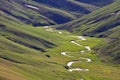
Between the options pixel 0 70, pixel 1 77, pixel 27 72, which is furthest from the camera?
pixel 27 72

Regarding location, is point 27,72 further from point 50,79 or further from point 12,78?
point 12,78

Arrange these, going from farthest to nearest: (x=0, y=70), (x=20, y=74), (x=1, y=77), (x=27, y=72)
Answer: (x=27, y=72) → (x=20, y=74) → (x=0, y=70) → (x=1, y=77)

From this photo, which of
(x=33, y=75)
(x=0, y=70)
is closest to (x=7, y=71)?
(x=0, y=70)

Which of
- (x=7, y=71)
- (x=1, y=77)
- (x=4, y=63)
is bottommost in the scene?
(x=1, y=77)

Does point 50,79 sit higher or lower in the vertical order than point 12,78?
higher

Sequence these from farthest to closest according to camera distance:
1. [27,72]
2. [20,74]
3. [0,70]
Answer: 1. [27,72]
2. [20,74]
3. [0,70]

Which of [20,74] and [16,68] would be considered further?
[16,68]

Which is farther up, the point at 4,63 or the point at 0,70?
the point at 4,63

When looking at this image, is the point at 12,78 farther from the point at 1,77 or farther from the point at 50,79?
the point at 50,79

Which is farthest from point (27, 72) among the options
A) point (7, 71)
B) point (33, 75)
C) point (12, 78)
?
point (12, 78)
